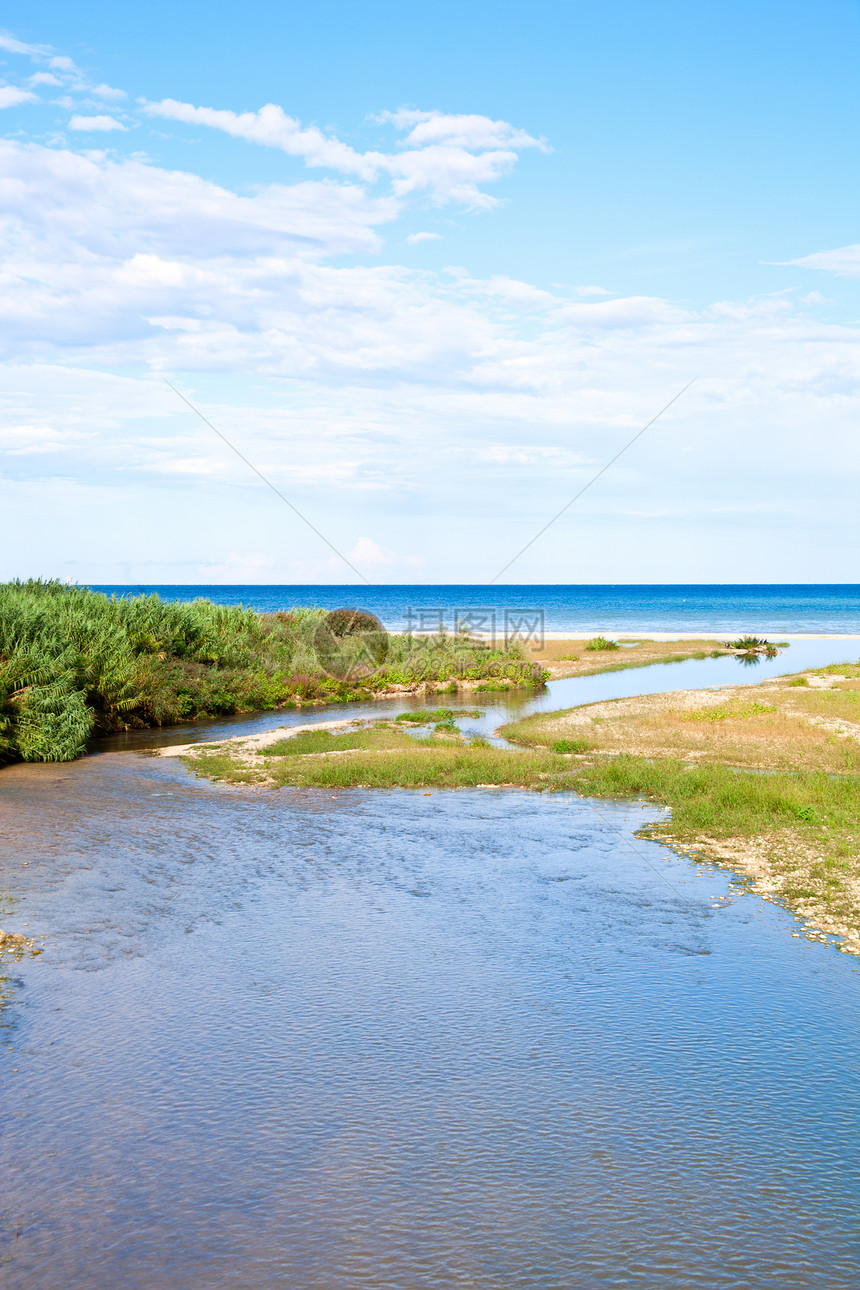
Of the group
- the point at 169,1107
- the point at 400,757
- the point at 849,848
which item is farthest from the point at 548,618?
the point at 169,1107

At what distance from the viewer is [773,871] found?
12.6 meters

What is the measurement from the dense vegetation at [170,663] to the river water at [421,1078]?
8803mm

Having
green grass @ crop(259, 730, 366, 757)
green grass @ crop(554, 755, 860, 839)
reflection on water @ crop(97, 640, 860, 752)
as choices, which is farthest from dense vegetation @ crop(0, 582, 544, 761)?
green grass @ crop(554, 755, 860, 839)

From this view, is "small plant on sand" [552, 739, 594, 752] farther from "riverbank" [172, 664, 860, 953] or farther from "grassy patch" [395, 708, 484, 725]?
"grassy patch" [395, 708, 484, 725]

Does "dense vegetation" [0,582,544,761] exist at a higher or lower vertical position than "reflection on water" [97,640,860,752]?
higher

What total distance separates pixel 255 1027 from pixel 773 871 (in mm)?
7624

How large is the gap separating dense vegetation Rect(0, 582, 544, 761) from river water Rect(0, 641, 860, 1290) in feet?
28.9

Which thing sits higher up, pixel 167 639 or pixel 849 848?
pixel 167 639

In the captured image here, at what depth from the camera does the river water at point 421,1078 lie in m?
5.51

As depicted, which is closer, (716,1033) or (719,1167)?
(719,1167)

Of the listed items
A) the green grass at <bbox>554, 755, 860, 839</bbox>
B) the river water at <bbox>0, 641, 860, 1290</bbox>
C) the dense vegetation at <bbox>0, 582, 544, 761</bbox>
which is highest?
the dense vegetation at <bbox>0, 582, 544, 761</bbox>

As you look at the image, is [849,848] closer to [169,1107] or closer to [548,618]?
[169,1107]

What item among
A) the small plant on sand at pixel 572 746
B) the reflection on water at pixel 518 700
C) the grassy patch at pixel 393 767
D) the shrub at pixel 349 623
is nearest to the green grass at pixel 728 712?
the small plant on sand at pixel 572 746

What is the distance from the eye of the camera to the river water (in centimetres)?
551
